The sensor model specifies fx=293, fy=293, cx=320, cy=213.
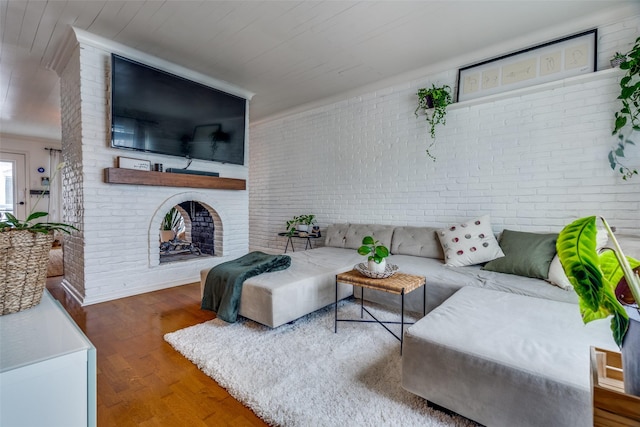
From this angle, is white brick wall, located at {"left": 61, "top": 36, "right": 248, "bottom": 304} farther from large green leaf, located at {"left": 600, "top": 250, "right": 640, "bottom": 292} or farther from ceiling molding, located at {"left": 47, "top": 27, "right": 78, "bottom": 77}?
large green leaf, located at {"left": 600, "top": 250, "right": 640, "bottom": 292}

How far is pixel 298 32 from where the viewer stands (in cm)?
275

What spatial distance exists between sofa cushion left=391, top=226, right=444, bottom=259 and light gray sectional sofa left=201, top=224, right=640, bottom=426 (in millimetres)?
671

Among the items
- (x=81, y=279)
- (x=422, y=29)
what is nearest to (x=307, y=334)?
(x=81, y=279)

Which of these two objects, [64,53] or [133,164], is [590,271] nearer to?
[133,164]

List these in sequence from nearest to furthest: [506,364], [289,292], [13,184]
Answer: [506,364]
[289,292]
[13,184]

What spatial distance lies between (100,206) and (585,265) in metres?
3.60

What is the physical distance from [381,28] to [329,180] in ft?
6.98

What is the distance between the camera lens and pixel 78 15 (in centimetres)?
249

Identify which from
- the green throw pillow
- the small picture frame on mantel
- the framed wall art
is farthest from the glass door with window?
the green throw pillow

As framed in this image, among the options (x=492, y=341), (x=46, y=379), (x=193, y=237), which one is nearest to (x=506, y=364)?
(x=492, y=341)

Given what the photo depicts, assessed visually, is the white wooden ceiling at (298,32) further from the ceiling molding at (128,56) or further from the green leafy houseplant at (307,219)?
the green leafy houseplant at (307,219)

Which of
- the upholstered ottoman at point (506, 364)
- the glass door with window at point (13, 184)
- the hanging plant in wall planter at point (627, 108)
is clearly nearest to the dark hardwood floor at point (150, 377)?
the upholstered ottoman at point (506, 364)

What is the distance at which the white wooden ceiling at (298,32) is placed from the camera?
239 cm

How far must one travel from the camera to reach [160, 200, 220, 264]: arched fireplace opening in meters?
4.03
